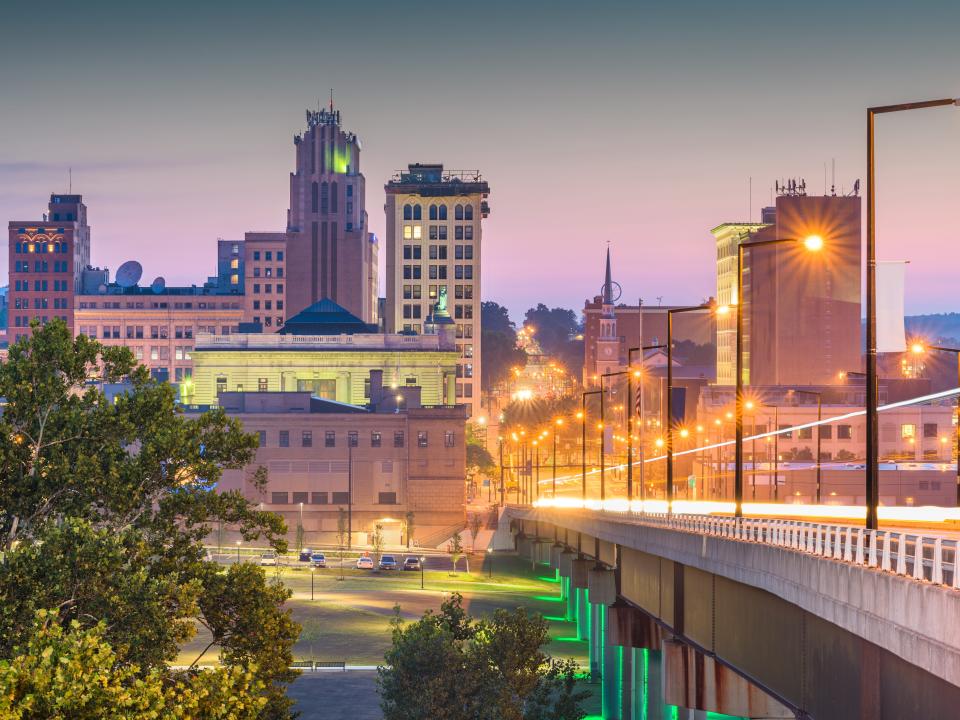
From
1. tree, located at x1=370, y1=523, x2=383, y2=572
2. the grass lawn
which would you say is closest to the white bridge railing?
the grass lawn

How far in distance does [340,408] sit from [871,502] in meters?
162

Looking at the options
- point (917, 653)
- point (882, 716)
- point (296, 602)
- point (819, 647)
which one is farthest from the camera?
point (296, 602)

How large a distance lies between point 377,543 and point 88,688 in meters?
141

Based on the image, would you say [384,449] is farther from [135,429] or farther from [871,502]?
[871,502]

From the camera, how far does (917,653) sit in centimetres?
2309

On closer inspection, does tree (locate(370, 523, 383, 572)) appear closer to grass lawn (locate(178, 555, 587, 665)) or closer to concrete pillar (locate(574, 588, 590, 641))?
grass lawn (locate(178, 555, 587, 665))

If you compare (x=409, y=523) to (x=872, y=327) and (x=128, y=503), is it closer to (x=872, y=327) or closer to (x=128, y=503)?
(x=128, y=503)

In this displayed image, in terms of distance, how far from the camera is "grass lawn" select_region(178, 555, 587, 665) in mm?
102875

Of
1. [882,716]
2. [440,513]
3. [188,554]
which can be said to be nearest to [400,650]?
[188,554]

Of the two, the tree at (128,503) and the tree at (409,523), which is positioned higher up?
the tree at (128,503)

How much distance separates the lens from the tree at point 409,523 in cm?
17625

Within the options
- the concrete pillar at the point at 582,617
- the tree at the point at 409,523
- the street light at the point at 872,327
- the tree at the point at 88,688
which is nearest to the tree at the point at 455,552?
the tree at the point at 409,523

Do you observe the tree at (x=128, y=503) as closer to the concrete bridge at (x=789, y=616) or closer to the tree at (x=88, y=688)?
the tree at (x=88, y=688)

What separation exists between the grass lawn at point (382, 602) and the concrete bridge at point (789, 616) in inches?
1363
